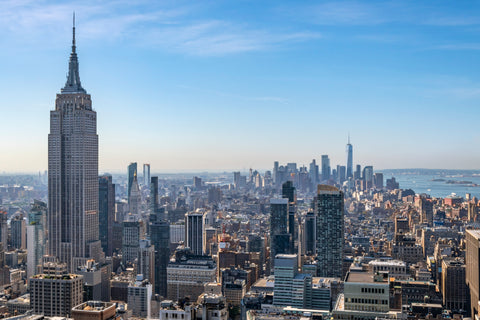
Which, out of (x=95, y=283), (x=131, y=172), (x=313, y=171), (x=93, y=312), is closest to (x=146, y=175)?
(x=131, y=172)

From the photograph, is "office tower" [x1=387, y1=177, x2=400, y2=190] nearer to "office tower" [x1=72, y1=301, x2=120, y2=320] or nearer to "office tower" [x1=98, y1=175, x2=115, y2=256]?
"office tower" [x1=98, y1=175, x2=115, y2=256]

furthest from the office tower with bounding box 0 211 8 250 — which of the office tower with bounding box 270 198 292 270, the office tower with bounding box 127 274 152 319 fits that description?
the office tower with bounding box 270 198 292 270

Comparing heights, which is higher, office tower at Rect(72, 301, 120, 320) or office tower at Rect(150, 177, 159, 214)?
office tower at Rect(150, 177, 159, 214)

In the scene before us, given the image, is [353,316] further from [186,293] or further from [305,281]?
[186,293]

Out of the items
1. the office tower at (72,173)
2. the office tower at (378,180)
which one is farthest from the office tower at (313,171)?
the office tower at (72,173)

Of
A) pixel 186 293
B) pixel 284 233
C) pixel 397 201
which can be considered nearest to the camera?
pixel 186 293

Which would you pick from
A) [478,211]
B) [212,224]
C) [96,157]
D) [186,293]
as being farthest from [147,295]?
[478,211]
